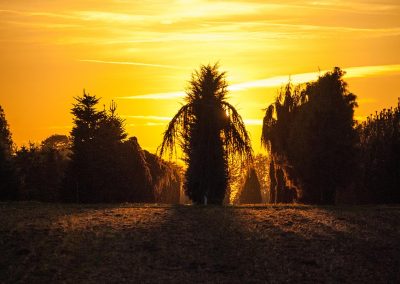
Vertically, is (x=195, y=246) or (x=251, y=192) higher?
(x=251, y=192)

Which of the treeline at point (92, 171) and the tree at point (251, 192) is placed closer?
the treeline at point (92, 171)

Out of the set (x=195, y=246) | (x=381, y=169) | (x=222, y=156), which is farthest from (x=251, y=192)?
(x=195, y=246)

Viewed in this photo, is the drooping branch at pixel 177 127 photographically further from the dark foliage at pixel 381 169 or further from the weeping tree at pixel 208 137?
the dark foliage at pixel 381 169

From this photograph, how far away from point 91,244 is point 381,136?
135 ft

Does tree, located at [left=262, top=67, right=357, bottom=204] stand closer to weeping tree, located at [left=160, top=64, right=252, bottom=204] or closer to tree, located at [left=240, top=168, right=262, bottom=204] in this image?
weeping tree, located at [left=160, top=64, right=252, bottom=204]

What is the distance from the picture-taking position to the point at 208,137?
31.9 meters

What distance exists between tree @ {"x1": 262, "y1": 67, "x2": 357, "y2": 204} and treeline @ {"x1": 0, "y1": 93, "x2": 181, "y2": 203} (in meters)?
8.36

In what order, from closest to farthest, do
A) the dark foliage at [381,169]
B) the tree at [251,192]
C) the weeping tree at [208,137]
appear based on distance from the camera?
the weeping tree at [208,137] → the dark foliage at [381,169] → the tree at [251,192]

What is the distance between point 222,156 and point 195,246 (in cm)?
1238

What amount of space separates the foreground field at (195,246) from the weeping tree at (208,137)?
645cm

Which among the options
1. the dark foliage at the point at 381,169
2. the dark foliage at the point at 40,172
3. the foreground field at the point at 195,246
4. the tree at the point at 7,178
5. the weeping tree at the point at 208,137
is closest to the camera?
the foreground field at the point at 195,246

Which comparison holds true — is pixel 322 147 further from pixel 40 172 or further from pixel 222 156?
pixel 40 172

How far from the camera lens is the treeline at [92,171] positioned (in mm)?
46250

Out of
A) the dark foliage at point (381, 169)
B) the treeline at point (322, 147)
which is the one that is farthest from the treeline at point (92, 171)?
the dark foliage at point (381, 169)
